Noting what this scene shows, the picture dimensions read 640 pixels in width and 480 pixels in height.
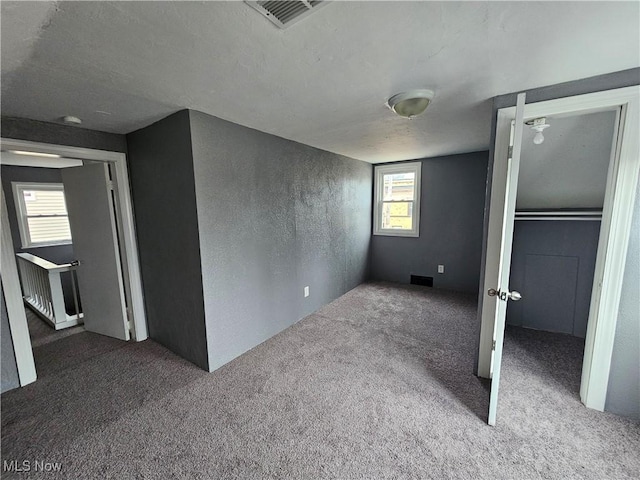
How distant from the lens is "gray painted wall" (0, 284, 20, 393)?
2.08 metres

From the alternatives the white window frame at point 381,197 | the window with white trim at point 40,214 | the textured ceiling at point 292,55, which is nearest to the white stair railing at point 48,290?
the window with white trim at point 40,214

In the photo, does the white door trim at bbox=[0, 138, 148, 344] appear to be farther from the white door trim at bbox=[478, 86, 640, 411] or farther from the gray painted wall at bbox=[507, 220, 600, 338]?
the gray painted wall at bbox=[507, 220, 600, 338]

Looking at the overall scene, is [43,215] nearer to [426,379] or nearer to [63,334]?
[63,334]

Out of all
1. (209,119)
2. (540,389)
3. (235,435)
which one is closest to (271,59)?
(209,119)

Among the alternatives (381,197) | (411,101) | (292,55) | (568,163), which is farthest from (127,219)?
(568,163)

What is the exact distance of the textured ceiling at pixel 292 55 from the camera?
104 centimetres

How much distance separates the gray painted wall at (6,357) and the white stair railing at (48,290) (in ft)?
3.81

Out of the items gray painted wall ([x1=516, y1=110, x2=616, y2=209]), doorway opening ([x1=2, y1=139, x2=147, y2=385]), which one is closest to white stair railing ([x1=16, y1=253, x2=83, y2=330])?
doorway opening ([x1=2, y1=139, x2=147, y2=385])

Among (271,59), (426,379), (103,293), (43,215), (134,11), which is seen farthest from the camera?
(43,215)

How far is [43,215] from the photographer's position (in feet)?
15.4

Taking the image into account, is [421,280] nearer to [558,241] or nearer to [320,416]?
[558,241]

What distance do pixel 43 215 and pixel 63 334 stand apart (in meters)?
2.95

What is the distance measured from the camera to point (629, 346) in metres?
1.71
